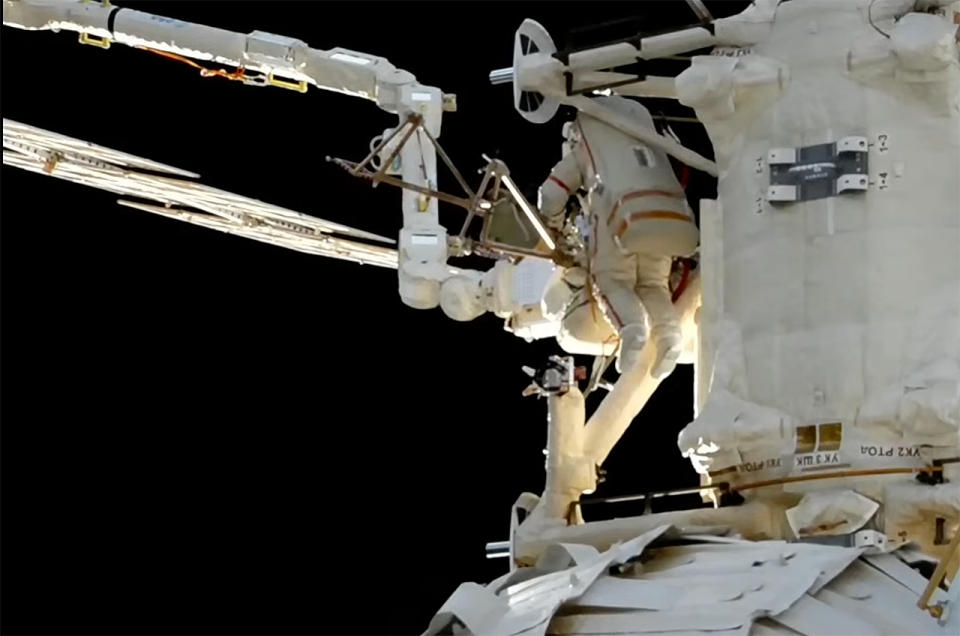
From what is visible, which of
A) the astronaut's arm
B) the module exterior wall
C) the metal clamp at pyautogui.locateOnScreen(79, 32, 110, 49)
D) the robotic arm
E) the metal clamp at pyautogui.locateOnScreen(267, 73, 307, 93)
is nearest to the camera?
the module exterior wall

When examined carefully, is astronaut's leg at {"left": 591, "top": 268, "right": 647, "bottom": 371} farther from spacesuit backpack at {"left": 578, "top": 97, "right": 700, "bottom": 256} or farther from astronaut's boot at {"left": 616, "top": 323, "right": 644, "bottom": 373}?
spacesuit backpack at {"left": 578, "top": 97, "right": 700, "bottom": 256}

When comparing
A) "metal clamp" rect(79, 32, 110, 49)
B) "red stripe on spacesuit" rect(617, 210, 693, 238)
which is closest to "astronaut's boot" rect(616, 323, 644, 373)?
"red stripe on spacesuit" rect(617, 210, 693, 238)

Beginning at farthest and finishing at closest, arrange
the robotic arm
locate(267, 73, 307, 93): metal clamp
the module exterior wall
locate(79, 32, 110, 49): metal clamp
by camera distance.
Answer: locate(79, 32, 110, 49): metal clamp, locate(267, 73, 307, 93): metal clamp, the robotic arm, the module exterior wall

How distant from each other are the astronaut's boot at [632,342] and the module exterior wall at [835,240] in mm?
904

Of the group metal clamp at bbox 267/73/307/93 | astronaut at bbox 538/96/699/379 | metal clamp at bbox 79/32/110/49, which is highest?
metal clamp at bbox 79/32/110/49

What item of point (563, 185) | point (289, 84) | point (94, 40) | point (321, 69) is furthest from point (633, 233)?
point (94, 40)

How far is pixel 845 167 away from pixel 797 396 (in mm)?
1177

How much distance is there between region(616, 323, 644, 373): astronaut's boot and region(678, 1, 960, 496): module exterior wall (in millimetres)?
904

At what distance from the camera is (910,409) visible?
13188mm

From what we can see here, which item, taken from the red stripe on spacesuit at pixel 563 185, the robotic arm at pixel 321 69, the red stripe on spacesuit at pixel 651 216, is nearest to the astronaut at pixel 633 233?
the red stripe on spacesuit at pixel 651 216

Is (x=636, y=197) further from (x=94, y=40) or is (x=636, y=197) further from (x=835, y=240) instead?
(x=94, y=40)

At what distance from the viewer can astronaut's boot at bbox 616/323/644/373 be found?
14.9 m

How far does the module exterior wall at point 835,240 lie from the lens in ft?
Result: 44.0

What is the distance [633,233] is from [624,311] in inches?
18.8
